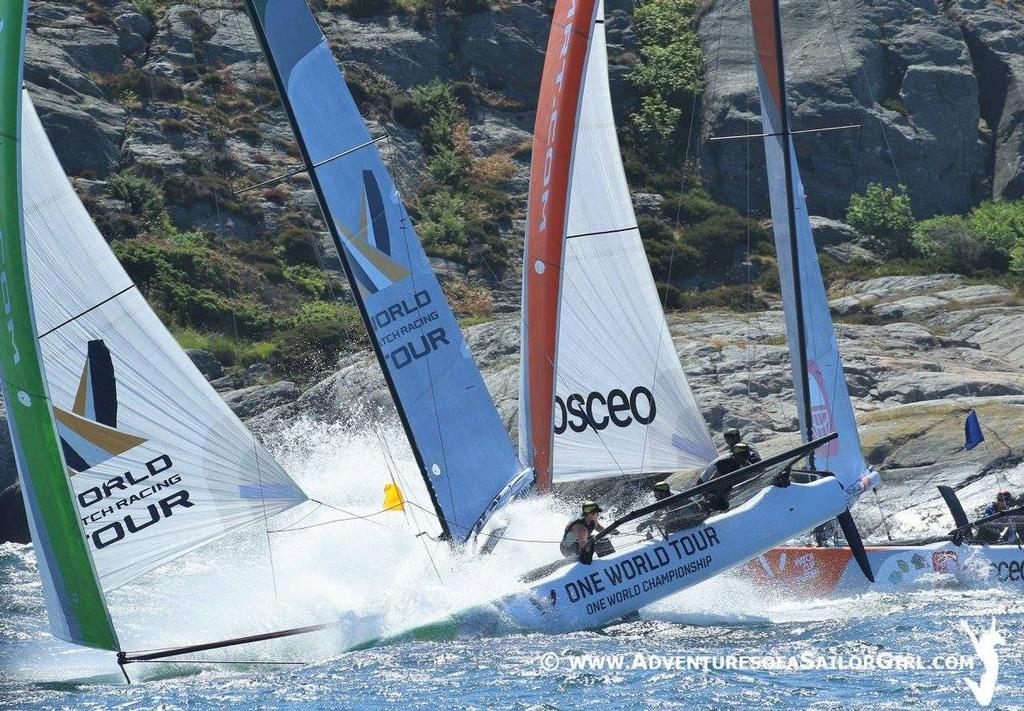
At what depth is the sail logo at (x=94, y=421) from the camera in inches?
491

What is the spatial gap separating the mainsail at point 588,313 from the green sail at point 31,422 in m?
6.24

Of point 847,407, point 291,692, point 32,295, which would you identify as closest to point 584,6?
point 847,407

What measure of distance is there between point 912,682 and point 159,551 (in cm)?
626

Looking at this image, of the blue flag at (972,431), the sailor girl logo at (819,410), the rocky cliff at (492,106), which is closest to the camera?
the sailor girl logo at (819,410)

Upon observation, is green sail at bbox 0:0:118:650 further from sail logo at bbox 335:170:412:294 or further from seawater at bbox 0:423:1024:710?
sail logo at bbox 335:170:412:294

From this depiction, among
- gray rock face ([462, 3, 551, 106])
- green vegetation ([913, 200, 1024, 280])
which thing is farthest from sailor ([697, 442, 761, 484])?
gray rock face ([462, 3, 551, 106])

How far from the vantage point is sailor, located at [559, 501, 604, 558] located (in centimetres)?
1416

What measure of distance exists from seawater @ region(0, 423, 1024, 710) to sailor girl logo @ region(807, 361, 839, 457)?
2032 mm

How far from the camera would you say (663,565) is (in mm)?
14305

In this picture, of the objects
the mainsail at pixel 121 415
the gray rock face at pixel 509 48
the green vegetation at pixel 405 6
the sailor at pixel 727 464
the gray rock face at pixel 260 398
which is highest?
the green vegetation at pixel 405 6

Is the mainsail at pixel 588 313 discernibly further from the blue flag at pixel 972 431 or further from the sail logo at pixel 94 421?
the sail logo at pixel 94 421

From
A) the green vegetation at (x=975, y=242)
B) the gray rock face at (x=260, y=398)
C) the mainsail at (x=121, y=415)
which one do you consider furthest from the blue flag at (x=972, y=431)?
the green vegetation at (x=975, y=242)

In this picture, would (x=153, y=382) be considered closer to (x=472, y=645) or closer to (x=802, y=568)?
(x=472, y=645)

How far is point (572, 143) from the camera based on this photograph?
16.8 m
